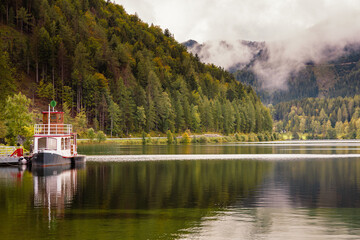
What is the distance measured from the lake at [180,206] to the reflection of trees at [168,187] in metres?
0.09

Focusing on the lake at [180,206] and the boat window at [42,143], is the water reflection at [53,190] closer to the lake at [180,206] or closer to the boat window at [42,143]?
the lake at [180,206]

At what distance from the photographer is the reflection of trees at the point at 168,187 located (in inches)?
1554

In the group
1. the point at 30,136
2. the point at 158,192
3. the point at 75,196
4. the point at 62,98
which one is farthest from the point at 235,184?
the point at 62,98

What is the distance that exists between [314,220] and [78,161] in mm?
58309

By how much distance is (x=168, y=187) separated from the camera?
163 ft

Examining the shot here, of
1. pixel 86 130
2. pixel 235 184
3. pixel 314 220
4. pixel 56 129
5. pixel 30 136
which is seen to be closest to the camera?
pixel 314 220

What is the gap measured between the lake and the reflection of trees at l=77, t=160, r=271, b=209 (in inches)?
3.4

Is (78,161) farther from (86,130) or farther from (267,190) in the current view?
(86,130)

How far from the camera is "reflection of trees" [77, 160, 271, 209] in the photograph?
39469 millimetres

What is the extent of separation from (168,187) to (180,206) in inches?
496

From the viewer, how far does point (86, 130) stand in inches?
7333

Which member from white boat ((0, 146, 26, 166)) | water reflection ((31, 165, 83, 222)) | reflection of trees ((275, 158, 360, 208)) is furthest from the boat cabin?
reflection of trees ((275, 158, 360, 208))

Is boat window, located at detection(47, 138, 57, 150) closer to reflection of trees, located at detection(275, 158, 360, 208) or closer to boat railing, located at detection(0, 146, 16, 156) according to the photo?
boat railing, located at detection(0, 146, 16, 156)

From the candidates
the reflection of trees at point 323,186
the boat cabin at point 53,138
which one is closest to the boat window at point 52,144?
the boat cabin at point 53,138
